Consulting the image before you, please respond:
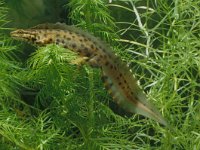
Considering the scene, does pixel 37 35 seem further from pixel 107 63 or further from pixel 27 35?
pixel 107 63

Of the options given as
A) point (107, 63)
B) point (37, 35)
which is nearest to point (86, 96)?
point (107, 63)

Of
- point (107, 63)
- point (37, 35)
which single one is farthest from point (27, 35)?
point (107, 63)

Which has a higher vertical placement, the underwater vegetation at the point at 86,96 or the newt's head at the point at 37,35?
A: the newt's head at the point at 37,35

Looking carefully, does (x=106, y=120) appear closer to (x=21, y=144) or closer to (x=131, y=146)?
(x=131, y=146)

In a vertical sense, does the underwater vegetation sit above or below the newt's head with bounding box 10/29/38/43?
below

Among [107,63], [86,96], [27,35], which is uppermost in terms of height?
[27,35]

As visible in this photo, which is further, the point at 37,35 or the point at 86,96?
the point at 86,96

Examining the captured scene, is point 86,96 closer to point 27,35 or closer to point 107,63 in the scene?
point 107,63

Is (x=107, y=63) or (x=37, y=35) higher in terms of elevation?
(x=37, y=35)
